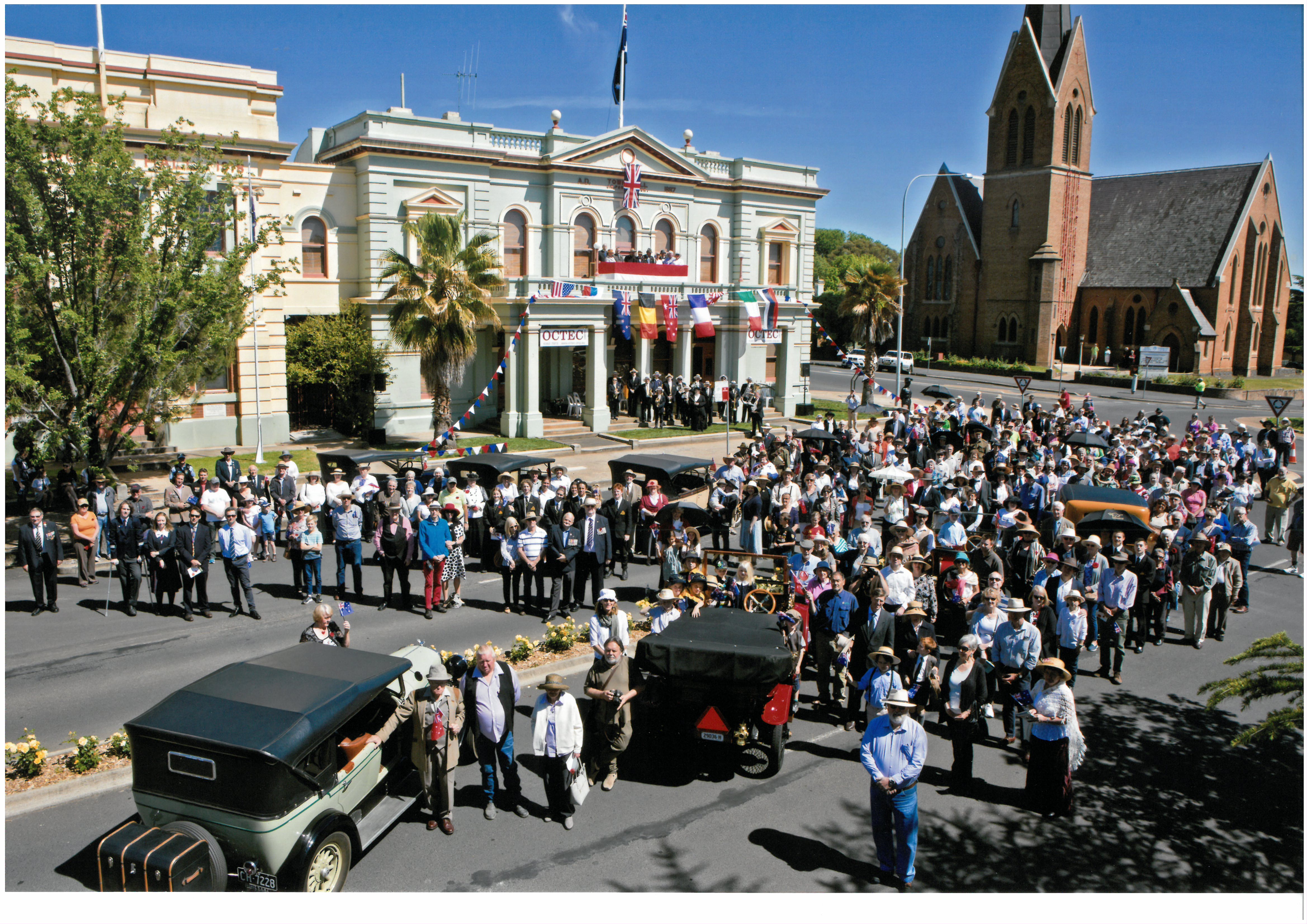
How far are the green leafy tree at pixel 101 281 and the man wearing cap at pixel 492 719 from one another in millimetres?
11621

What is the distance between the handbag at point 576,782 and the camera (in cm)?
852

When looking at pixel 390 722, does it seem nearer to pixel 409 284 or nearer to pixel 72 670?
pixel 72 670

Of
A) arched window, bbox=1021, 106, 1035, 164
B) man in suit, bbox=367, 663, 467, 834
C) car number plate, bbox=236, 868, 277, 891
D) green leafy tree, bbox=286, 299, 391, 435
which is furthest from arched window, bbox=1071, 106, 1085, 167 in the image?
car number plate, bbox=236, 868, 277, 891

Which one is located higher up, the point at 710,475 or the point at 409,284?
the point at 409,284

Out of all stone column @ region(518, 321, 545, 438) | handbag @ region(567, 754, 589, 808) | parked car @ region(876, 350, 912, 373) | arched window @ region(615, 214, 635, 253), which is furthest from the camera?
parked car @ region(876, 350, 912, 373)

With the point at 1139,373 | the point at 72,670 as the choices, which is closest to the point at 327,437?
the point at 72,670

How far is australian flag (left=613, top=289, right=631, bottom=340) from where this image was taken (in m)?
33.6

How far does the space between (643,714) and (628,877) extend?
9.38 ft

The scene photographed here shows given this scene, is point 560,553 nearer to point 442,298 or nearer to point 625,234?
point 442,298

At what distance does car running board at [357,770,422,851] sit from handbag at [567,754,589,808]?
4.54 feet

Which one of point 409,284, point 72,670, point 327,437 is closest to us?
point 72,670

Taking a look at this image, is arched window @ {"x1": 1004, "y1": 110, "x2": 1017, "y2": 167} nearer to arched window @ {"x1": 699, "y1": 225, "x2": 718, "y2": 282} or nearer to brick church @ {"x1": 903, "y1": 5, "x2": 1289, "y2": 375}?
brick church @ {"x1": 903, "y1": 5, "x2": 1289, "y2": 375}

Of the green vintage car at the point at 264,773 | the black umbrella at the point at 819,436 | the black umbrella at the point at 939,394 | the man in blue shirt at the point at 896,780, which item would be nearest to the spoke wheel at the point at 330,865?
the green vintage car at the point at 264,773

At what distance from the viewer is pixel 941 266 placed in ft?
240
